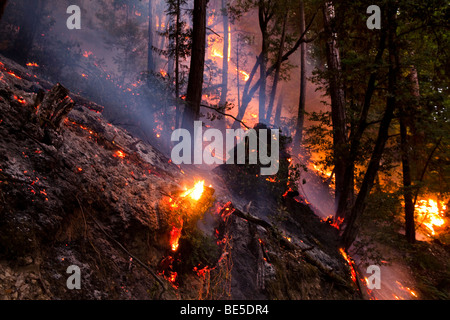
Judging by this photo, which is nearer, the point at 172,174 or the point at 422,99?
the point at 422,99

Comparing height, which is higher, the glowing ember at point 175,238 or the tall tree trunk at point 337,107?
the tall tree trunk at point 337,107

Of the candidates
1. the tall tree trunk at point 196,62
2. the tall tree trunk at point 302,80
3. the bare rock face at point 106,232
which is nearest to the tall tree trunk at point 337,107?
the bare rock face at point 106,232

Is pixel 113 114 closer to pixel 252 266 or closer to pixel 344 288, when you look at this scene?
pixel 252 266

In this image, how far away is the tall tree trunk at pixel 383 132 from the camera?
6883mm

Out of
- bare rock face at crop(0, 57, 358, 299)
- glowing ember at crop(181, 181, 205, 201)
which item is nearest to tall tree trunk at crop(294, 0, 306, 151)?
glowing ember at crop(181, 181, 205, 201)

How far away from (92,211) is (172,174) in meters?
3.55

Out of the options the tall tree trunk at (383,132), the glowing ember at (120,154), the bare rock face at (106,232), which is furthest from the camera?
the tall tree trunk at (383,132)

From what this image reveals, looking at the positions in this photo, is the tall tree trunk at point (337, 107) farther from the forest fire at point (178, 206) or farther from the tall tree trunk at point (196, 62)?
the forest fire at point (178, 206)

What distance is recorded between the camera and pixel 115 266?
381cm

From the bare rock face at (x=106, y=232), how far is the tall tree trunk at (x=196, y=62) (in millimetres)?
2824

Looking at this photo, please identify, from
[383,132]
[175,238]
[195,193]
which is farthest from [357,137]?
[175,238]
